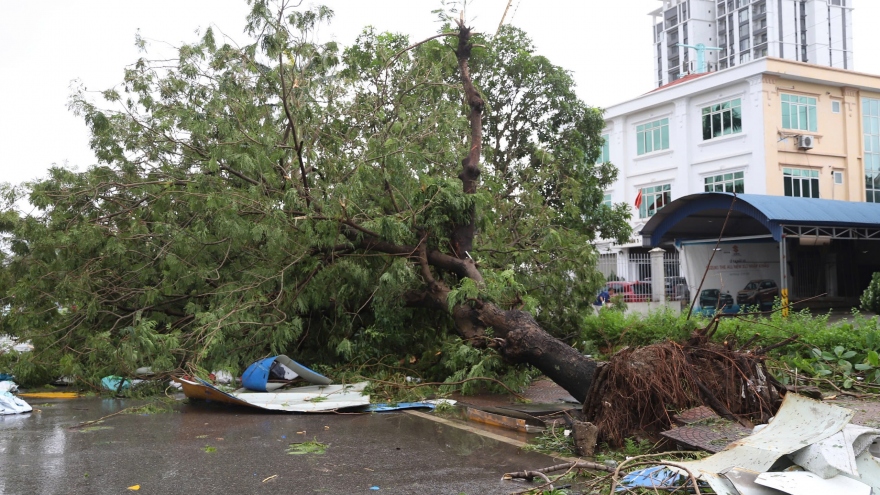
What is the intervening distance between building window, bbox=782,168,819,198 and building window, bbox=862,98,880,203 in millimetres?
3471

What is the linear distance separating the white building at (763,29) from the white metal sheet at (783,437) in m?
85.7

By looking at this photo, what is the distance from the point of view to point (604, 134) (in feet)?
132

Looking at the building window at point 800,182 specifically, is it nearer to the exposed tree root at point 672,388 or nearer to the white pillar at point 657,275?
the white pillar at point 657,275

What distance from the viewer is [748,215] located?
21344 mm

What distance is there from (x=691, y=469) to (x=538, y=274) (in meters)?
7.02

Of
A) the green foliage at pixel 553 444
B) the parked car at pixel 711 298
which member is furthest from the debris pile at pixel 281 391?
the parked car at pixel 711 298

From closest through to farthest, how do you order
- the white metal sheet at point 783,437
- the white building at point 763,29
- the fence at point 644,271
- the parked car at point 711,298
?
1. the white metal sheet at point 783,437
2. the parked car at point 711,298
3. the fence at point 644,271
4. the white building at point 763,29

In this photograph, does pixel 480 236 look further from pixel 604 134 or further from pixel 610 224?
pixel 604 134

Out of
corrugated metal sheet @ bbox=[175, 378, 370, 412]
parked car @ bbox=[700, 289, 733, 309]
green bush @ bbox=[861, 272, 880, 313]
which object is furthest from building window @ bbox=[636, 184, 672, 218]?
corrugated metal sheet @ bbox=[175, 378, 370, 412]

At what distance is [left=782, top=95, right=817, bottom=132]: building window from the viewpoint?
108 feet

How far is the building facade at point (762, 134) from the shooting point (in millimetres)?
32469

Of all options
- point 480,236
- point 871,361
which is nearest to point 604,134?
point 480,236

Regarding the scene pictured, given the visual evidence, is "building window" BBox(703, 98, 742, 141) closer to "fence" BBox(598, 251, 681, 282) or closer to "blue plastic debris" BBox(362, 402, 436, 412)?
"fence" BBox(598, 251, 681, 282)

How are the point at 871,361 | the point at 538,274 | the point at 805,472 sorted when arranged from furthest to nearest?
the point at 538,274 < the point at 871,361 < the point at 805,472
